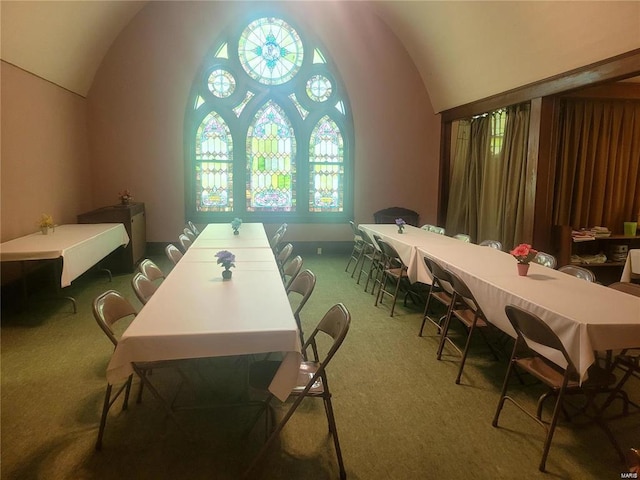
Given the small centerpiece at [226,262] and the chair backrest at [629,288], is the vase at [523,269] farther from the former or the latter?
the small centerpiece at [226,262]

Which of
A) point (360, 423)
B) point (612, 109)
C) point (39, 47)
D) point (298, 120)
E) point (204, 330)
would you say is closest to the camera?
point (204, 330)

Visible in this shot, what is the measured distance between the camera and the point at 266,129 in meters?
7.88

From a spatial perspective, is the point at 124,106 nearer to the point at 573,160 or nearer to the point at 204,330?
the point at 204,330

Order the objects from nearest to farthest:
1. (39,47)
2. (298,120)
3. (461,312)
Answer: (461,312), (39,47), (298,120)

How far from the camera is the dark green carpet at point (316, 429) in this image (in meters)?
2.26

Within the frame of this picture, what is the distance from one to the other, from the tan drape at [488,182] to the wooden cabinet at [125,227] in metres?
5.38

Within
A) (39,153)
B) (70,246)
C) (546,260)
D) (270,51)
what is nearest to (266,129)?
(270,51)

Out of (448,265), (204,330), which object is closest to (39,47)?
(204,330)

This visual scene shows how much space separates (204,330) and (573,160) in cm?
584

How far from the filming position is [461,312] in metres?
3.58

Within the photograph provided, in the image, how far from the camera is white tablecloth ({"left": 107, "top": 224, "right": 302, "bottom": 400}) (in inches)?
82.3

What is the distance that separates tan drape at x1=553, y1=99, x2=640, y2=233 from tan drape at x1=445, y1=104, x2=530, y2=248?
541 mm

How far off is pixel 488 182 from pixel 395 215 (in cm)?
186

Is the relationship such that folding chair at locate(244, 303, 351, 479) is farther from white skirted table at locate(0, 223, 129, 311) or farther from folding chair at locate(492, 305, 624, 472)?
white skirted table at locate(0, 223, 129, 311)
